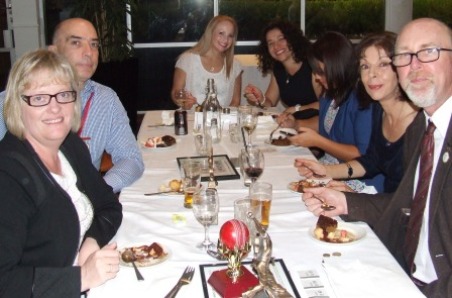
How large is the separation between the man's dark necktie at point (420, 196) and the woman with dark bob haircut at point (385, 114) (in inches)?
24.4

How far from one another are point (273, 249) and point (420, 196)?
0.54 meters

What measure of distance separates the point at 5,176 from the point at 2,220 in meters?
0.12

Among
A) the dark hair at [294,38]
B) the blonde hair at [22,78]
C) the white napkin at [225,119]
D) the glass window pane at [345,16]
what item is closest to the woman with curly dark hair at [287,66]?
the dark hair at [294,38]

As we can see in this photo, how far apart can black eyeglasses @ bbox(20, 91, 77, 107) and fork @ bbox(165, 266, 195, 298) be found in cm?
65

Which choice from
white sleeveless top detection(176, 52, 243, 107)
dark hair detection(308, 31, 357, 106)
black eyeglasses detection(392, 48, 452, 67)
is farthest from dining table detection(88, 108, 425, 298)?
white sleeveless top detection(176, 52, 243, 107)

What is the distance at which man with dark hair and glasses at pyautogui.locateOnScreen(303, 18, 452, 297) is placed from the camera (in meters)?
1.61

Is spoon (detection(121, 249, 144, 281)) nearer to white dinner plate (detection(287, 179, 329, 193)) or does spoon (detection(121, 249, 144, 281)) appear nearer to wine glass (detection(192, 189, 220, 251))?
wine glass (detection(192, 189, 220, 251))

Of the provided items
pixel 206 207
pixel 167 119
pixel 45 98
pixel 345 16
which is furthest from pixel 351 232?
pixel 345 16

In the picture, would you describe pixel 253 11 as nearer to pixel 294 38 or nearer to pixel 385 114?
pixel 294 38

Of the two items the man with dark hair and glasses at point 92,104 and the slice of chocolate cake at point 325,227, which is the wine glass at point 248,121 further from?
the slice of chocolate cake at point 325,227

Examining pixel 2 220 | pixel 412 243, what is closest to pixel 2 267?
pixel 2 220

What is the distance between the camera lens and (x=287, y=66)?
430 cm

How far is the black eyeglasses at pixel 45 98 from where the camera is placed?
1557mm

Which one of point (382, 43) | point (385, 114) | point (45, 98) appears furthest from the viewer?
point (385, 114)
